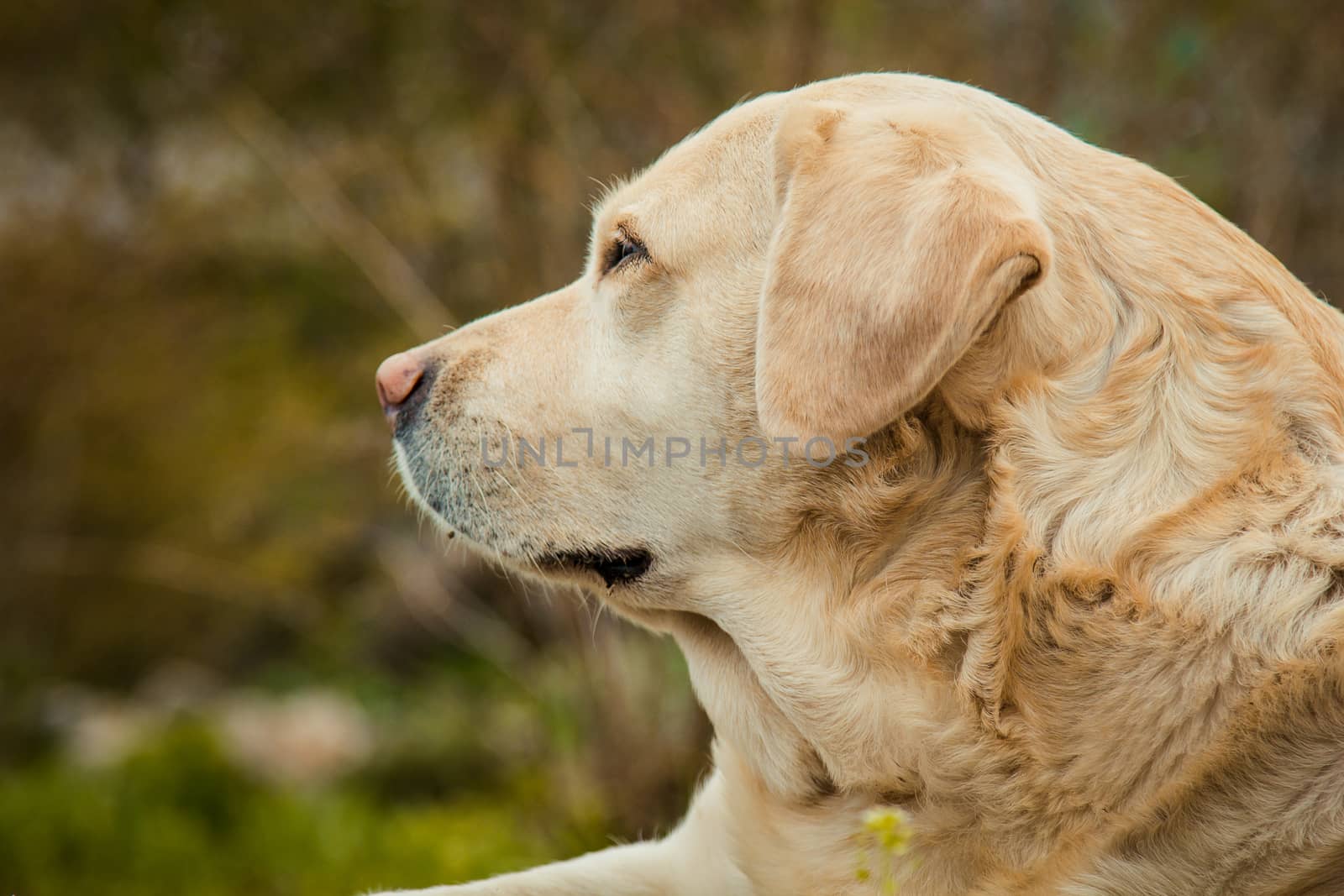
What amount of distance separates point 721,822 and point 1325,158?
4.25m

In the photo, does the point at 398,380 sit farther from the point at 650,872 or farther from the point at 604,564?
the point at 650,872

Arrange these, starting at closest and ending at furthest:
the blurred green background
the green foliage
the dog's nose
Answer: the dog's nose → the blurred green background → the green foliage

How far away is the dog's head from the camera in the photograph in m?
1.72

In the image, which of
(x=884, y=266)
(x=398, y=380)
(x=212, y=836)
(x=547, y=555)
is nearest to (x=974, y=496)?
(x=884, y=266)

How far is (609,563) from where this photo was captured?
2.18 m

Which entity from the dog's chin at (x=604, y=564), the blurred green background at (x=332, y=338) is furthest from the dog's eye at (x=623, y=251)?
the blurred green background at (x=332, y=338)

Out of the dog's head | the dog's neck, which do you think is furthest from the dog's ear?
the dog's neck

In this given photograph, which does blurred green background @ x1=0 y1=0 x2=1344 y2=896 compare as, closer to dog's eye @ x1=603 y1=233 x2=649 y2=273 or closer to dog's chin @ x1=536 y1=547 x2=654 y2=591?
dog's chin @ x1=536 y1=547 x2=654 y2=591

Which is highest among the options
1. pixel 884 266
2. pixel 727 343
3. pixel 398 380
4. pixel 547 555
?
pixel 884 266

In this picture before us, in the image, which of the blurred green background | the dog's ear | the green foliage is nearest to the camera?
the dog's ear

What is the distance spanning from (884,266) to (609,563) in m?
0.75

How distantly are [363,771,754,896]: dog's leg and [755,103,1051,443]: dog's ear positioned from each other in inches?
32.3

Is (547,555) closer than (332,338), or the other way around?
(547,555)

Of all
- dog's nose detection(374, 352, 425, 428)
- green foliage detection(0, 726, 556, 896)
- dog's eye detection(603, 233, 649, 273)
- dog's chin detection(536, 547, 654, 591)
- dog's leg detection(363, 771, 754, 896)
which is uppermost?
dog's eye detection(603, 233, 649, 273)
